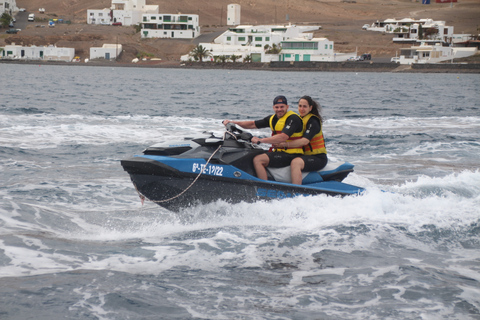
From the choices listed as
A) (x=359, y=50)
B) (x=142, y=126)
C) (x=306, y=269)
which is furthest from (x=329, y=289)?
(x=359, y=50)

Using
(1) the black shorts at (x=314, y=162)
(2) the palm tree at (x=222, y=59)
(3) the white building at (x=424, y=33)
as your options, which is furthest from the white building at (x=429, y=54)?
(1) the black shorts at (x=314, y=162)

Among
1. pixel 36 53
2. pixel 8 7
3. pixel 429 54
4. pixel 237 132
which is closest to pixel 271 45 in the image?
pixel 429 54

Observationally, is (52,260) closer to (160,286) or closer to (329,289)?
(160,286)

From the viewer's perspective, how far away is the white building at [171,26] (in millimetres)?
140000

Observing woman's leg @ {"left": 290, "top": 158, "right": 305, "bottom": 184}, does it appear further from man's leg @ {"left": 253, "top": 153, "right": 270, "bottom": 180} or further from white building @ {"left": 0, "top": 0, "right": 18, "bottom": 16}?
white building @ {"left": 0, "top": 0, "right": 18, "bottom": 16}

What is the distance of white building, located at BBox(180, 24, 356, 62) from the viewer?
359ft

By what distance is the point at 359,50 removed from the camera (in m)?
124

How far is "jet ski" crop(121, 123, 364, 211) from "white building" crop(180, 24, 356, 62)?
102m

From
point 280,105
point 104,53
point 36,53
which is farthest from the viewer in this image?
point 104,53

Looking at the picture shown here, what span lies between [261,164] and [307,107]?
0.98 meters

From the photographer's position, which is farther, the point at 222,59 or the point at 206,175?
the point at 222,59

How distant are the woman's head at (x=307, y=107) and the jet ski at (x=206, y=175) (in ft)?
2.54

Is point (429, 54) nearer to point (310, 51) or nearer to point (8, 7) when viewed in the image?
point (310, 51)

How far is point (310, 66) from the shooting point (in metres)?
104
